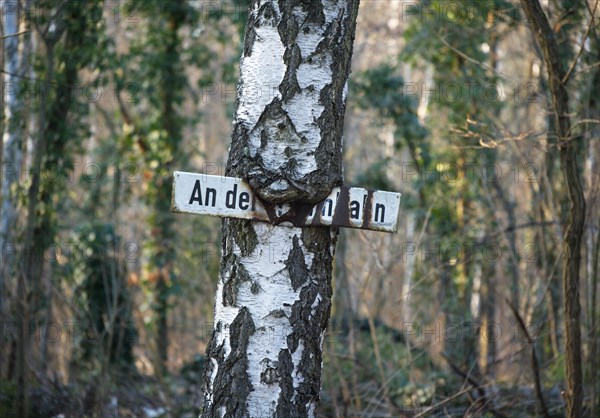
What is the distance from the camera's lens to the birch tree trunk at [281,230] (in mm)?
2555

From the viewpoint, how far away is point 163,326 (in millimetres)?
10969

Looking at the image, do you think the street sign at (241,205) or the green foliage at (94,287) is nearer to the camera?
the street sign at (241,205)

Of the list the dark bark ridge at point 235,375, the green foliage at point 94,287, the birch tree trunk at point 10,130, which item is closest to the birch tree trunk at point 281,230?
the dark bark ridge at point 235,375

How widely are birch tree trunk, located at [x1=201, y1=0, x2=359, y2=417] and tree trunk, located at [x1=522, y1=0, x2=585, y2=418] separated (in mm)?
1598

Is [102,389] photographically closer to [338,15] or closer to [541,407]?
[541,407]

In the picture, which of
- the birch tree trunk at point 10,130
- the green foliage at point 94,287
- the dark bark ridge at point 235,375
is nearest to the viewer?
the dark bark ridge at point 235,375

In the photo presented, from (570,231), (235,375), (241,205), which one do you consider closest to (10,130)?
(570,231)

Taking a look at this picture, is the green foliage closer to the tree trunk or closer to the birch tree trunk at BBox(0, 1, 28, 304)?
the birch tree trunk at BBox(0, 1, 28, 304)

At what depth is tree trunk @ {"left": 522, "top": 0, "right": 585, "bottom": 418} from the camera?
12.7ft

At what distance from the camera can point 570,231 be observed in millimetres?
3924

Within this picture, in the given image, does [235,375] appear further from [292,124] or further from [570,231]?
[570,231]

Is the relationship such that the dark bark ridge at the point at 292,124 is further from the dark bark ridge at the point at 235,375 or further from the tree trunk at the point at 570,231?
the tree trunk at the point at 570,231

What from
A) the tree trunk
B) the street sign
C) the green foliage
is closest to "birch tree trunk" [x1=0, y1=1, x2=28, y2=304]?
the green foliage

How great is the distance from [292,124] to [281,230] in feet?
1.13
